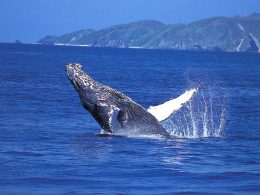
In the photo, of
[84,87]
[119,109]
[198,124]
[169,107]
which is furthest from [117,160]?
[198,124]

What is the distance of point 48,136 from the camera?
16094 mm

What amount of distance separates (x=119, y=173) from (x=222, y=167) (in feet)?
6.21

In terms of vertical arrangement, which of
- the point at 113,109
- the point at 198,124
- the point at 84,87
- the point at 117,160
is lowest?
the point at 198,124

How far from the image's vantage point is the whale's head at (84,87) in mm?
14859

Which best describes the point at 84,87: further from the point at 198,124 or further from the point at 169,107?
the point at 198,124

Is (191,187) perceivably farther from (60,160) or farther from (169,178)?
(60,160)

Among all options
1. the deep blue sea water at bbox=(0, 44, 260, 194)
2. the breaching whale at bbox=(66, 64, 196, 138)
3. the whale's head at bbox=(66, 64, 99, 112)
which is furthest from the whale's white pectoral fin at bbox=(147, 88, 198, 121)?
the whale's head at bbox=(66, 64, 99, 112)

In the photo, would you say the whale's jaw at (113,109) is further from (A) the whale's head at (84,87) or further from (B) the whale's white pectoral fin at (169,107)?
(B) the whale's white pectoral fin at (169,107)

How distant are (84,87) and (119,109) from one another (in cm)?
105

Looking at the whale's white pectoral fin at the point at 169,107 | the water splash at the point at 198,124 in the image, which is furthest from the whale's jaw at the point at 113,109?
the water splash at the point at 198,124

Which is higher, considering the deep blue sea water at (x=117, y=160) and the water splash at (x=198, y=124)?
the deep blue sea water at (x=117, y=160)

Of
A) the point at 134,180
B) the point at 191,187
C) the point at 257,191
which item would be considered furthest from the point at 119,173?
the point at 257,191

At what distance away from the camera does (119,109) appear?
14.4 metres

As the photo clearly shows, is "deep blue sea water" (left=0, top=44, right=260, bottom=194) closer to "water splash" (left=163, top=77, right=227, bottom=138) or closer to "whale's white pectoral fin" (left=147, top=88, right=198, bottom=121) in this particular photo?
"water splash" (left=163, top=77, right=227, bottom=138)
